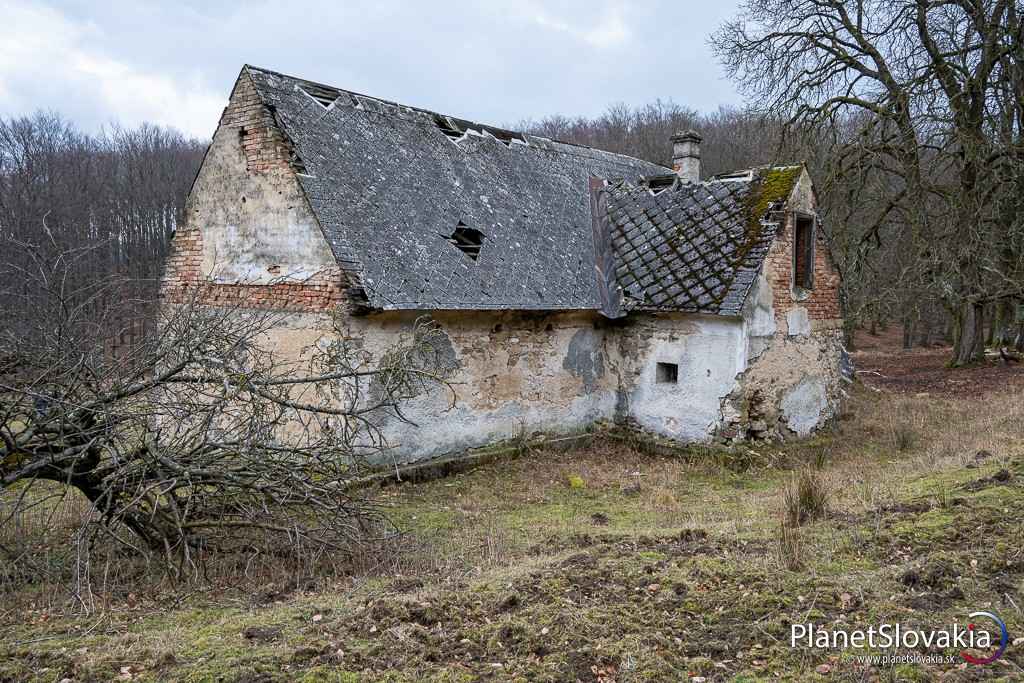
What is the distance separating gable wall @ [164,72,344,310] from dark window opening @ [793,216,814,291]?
7.32 metres

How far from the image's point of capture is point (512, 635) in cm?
488

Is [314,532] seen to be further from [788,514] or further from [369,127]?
[369,127]

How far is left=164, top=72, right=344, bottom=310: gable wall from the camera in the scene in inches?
370

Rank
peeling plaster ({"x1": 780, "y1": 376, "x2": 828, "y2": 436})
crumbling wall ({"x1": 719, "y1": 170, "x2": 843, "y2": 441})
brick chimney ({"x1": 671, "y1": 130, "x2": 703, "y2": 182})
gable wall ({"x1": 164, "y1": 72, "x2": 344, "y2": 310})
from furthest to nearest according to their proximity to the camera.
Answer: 1. brick chimney ({"x1": 671, "y1": 130, "x2": 703, "y2": 182})
2. peeling plaster ({"x1": 780, "y1": 376, "x2": 828, "y2": 436})
3. crumbling wall ({"x1": 719, "y1": 170, "x2": 843, "y2": 441})
4. gable wall ({"x1": 164, "y1": 72, "x2": 344, "y2": 310})

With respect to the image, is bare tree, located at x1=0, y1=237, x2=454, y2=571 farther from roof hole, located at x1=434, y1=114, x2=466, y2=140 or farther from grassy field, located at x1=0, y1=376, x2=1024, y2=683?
roof hole, located at x1=434, y1=114, x2=466, y2=140

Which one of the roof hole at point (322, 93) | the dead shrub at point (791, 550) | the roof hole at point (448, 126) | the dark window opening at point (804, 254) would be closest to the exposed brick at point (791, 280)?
the dark window opening at point (804, 254)

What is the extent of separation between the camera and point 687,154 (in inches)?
606

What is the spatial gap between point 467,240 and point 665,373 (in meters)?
3.74

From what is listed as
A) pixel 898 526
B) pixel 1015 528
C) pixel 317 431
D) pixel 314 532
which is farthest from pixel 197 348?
pixel 1015 528

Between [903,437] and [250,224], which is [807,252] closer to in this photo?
[903,437]

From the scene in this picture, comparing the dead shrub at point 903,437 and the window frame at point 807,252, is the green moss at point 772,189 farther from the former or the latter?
the dead shrub at point 903,437

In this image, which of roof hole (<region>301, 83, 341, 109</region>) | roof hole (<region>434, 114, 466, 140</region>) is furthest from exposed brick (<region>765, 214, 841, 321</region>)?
roof hole (<region>301, 83, 341, 109</region>)

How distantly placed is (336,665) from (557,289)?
7.73 metres

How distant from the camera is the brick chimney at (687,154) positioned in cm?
1533
